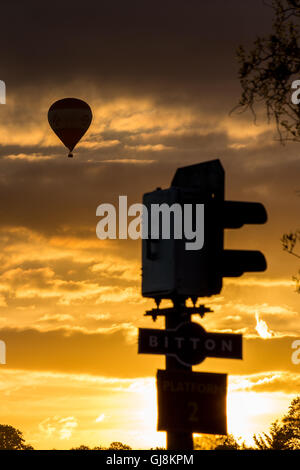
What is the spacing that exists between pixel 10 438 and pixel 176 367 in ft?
408

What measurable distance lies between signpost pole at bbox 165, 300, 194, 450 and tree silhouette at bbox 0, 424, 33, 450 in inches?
4658

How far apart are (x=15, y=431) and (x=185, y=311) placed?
126806 mm

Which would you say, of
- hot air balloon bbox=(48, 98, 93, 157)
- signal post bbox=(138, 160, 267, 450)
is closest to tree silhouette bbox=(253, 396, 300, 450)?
hot air balloon bbox=(48, 98, 93, 157)

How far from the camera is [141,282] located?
1525 centimetres

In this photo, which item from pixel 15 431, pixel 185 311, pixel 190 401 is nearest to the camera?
pixel 190 401

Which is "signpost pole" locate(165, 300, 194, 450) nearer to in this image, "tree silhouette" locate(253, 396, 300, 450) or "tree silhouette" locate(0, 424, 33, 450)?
"tree silhouette" locate(253, 396, 300, 450)

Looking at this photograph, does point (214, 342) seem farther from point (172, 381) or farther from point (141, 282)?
point (141, 282)

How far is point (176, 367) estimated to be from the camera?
13.9m

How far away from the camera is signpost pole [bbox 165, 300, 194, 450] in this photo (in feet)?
44.4

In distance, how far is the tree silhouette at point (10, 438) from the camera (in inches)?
5187

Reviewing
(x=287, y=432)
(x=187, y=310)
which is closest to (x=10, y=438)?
(x=287, y=432)

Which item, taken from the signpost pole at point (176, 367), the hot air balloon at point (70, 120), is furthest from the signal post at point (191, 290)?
the hot air balloon at point (70, 120)

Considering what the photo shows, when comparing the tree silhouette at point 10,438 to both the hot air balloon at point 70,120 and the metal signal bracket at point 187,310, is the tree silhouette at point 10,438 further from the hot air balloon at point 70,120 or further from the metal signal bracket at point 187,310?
the metal signal bracket at point 187,310
